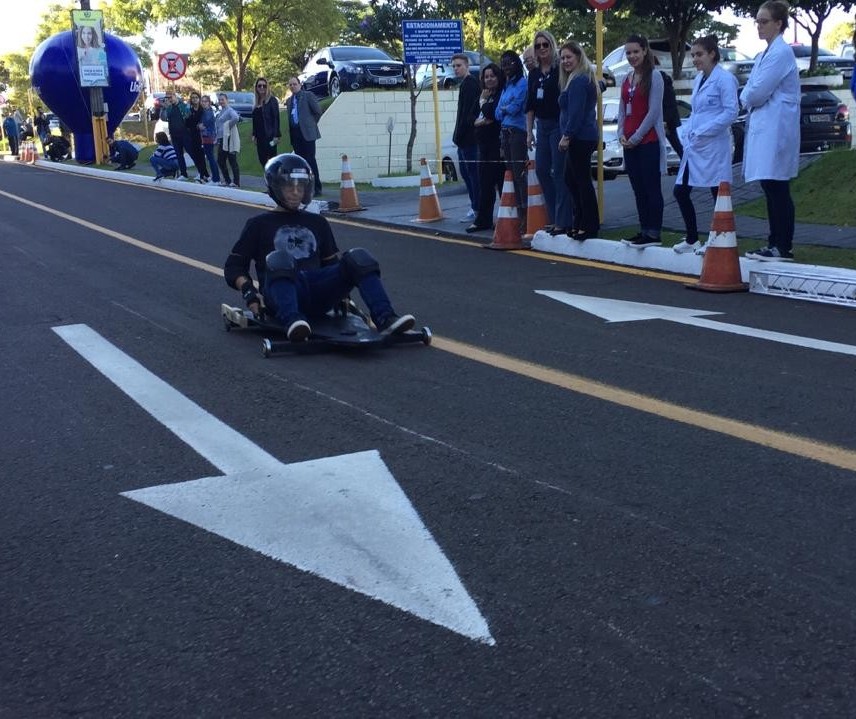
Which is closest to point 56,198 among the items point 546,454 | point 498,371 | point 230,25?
point 498,371

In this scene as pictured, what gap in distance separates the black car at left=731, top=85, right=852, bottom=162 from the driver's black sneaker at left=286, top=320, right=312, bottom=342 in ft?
53.2

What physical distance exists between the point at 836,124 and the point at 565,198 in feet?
36.4

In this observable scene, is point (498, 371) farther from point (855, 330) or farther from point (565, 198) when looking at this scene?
point (565, 198)

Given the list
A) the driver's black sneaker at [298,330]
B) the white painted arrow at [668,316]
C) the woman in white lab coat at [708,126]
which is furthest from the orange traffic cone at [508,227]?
the driver's black sneaker at [298,330]

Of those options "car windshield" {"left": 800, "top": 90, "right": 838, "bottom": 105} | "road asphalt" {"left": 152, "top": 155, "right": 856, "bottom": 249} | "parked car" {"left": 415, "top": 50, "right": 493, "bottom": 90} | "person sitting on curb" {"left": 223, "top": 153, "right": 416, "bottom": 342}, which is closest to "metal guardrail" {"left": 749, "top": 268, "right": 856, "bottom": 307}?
"road asphalt" {"left": 152, "top": 155, "right": 856, "bottom": 249}

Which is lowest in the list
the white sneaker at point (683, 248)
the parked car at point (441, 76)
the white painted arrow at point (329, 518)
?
the white painted arrow at point (329, 518)

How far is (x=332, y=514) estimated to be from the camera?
13.8 ft

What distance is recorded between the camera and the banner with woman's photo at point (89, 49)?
36125mm

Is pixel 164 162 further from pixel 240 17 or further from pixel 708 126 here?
pixel 240 17

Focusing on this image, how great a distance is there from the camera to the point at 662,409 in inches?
216

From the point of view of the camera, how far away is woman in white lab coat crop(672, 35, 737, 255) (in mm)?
9852

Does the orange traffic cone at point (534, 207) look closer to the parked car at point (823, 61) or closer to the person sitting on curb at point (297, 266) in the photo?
the person sitting on curb at point (297, 266)

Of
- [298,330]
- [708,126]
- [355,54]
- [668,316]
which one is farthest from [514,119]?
[355,54]

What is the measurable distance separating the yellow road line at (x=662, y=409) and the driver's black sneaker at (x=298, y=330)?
855 millimetres
